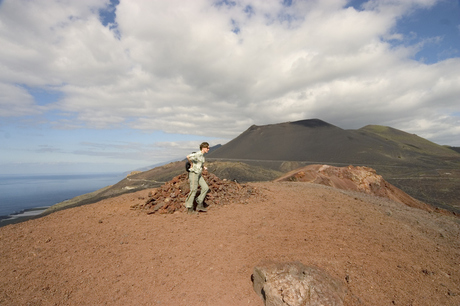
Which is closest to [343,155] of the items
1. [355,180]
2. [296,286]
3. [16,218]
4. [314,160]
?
[314,160]

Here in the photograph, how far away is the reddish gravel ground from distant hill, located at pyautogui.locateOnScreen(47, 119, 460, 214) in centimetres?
1462

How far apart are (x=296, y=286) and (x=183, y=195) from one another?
5.27 metres

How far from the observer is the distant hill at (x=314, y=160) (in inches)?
1129

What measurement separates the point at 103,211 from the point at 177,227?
3430mm

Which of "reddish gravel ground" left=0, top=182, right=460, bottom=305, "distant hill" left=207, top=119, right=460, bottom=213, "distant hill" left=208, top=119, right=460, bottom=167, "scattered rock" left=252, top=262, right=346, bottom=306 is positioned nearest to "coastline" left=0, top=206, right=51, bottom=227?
"reddish gravel ground" left=0, top=182, right=460, bottom=305

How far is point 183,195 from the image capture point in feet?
27.3

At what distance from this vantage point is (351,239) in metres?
5.50

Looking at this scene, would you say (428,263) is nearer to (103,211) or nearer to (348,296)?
(348,296)

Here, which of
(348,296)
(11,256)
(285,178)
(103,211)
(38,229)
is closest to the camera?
(348,296)

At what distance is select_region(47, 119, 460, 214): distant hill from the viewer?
28688 mm

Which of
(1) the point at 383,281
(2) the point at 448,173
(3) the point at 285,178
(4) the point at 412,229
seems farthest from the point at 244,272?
(2) the point at 448,173

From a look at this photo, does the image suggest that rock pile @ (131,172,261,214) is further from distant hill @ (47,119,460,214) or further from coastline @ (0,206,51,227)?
distant hill @ (47,119,460,214)

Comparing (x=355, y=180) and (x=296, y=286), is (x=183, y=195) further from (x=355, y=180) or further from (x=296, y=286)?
(x=355, y=180)

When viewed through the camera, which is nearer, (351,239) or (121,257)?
(121,257)
